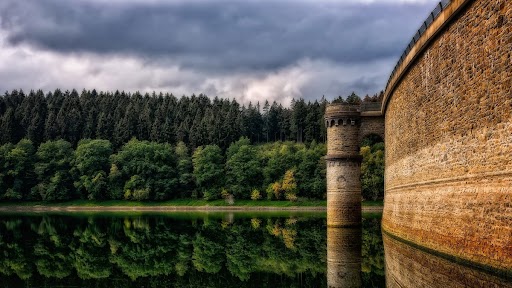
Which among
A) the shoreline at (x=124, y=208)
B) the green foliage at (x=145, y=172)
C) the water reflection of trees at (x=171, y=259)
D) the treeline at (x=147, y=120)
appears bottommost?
the water reflection of trees at (x=171, y=259)

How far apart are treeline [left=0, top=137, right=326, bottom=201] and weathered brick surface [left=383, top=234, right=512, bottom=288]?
188 ft

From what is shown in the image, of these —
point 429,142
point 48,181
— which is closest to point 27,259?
point 429,142

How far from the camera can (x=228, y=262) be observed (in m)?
21.9

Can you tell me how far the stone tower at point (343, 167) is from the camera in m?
37.9

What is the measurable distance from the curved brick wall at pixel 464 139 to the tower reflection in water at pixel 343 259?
9.27 feet

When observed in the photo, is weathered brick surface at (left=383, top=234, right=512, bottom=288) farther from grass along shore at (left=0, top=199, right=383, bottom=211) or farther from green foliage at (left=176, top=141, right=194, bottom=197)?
green foliage at (left=176, top=141, right=194, bottom=197)

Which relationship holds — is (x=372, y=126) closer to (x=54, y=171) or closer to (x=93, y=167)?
A: (x=93, y=167)

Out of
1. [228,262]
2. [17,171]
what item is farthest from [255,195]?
[228,262]

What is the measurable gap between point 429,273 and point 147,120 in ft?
331

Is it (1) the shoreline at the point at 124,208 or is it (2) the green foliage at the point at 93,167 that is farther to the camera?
(2) the green foliage at the point at 93,167

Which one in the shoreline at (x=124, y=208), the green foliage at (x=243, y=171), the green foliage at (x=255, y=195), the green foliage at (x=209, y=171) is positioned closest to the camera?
the shoreline at (x=124, y=208)

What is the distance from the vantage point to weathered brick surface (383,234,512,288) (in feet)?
45.4

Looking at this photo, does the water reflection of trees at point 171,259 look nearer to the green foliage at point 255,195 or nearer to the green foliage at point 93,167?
the green foliage at point 255,195

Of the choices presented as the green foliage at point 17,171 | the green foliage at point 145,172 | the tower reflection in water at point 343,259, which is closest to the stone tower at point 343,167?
the tower reflection in water at point 343,259
